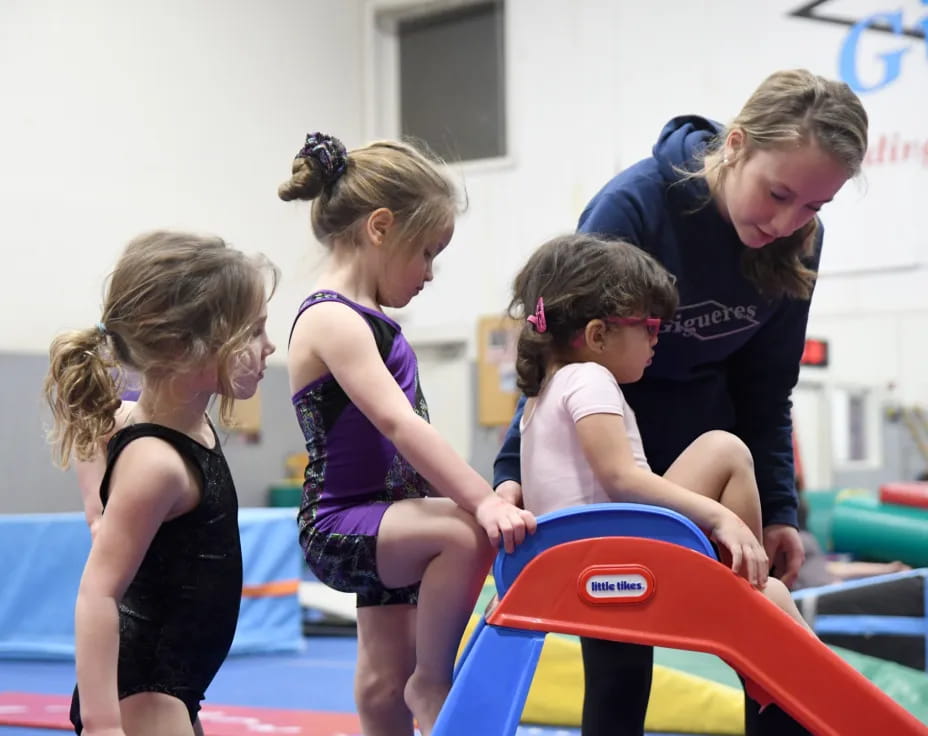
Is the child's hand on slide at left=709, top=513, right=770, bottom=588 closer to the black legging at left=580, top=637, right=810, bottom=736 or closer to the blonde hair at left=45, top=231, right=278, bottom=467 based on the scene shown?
the black legging at left=580, top=637, right=810, bottom=736

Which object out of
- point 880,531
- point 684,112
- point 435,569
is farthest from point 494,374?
point 435,569

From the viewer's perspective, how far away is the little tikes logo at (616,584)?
144 centimetres

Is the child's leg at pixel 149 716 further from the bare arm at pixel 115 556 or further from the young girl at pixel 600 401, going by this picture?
the young girl at pixel 600 401

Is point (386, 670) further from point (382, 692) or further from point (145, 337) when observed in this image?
point (145, 337)

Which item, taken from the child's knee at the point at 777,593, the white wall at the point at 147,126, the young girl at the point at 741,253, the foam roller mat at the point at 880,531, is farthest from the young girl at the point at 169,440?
the white wall at the point at 147,126

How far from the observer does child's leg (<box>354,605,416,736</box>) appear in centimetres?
167

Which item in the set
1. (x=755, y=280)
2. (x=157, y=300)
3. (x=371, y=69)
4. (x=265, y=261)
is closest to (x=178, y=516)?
(x=157, y=300)

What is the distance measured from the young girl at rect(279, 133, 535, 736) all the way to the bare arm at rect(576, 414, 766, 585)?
0.16 metres

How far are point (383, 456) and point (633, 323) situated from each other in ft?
1.41

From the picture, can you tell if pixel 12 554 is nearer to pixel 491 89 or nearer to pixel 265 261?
pixel 265 261

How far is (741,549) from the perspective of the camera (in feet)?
4.81

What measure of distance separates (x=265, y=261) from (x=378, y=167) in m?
0.24

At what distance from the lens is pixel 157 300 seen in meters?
1.61

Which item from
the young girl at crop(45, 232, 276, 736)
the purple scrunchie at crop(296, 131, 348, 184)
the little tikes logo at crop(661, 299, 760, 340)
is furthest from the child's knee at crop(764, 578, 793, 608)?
the purple scrunchie at crop(296, 131, 348, 184)
